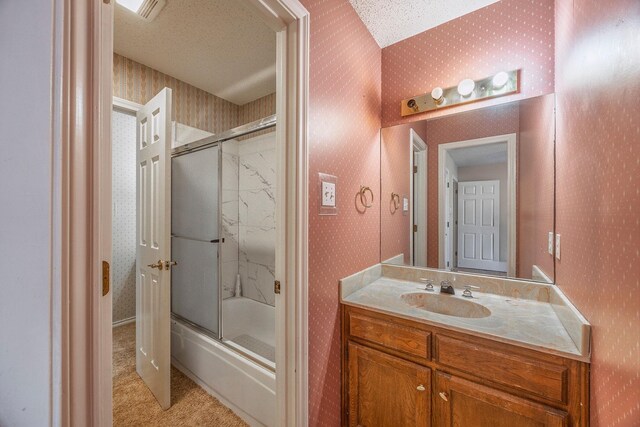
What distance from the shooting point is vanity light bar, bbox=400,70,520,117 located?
1486 mm

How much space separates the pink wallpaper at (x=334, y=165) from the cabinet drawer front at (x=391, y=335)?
4.5 inches

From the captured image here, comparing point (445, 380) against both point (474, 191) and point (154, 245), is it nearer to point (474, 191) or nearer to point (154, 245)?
point (474, 191)

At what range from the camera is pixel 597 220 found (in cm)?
82

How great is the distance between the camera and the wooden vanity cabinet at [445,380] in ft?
3.16

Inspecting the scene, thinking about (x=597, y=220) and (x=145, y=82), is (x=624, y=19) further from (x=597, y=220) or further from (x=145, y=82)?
(x=145, y=82)

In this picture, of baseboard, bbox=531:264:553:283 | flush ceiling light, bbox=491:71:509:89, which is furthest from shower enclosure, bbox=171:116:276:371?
baseboard, bbox=531:264:553:283

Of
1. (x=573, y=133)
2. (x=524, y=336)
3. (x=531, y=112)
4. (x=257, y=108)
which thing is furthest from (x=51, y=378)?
(x=257, y=108)

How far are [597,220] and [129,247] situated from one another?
3.84 metres

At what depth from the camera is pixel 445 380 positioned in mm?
1175

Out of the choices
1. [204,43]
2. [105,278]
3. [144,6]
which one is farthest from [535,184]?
[144,6]

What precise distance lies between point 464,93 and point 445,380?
1518 mm

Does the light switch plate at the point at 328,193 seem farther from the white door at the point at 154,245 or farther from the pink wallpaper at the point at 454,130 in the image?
the white door at the point at 154,245

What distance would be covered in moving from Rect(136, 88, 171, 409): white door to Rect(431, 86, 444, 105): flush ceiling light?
5.35 feet

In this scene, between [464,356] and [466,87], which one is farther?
[466,87]
